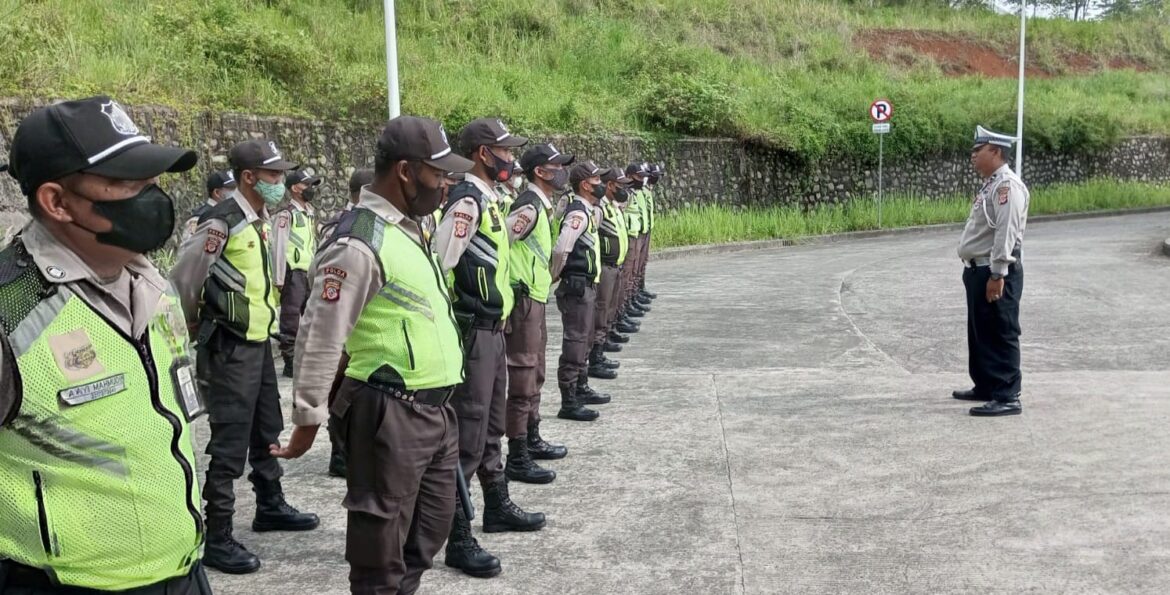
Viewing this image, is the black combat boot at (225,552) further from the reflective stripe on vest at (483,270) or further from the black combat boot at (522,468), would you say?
the black combat boot at (522,468)

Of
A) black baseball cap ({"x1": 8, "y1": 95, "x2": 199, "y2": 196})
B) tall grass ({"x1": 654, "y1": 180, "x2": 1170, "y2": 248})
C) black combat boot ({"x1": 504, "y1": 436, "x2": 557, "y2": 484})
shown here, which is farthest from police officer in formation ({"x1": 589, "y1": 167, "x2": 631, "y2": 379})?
tall grass ({"x1": 654, "y1": 180, "x2": 1170, "y2": 248})

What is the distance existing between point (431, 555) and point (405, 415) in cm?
64

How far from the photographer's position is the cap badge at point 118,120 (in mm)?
2238

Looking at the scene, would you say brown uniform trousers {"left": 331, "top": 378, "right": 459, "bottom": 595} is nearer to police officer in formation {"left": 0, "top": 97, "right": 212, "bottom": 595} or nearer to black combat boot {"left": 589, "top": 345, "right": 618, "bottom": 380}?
police officer in formation {"left": 0, "top": 97, "right": 212, "bottom": 595}

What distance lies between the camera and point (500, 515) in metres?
5.37

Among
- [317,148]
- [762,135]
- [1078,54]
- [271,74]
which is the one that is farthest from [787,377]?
[1078,54]

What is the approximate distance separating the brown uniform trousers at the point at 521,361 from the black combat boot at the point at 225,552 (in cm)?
166

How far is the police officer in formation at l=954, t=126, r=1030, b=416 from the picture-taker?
24.5ft

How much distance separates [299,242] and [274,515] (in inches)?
193

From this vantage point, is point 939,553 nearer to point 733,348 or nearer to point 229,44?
point 733,348

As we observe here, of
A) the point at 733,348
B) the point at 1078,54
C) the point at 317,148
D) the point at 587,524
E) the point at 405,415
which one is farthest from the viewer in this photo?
the point at 1078,54

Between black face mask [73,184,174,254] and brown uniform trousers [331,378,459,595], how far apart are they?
4.41 ft

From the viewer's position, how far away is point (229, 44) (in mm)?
15867

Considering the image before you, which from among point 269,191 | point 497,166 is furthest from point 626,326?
point 269,191
